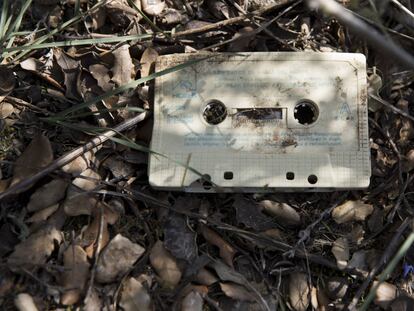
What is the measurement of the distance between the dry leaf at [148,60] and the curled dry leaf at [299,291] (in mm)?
1027

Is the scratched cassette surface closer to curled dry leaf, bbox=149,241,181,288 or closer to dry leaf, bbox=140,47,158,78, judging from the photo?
dry leaf, bbox=140,47,158,78

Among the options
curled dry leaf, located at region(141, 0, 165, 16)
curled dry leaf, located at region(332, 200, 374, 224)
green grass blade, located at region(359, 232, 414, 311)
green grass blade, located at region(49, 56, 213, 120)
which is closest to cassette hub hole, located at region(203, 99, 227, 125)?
green grass blade, located at region(49, 56, 213, 120)

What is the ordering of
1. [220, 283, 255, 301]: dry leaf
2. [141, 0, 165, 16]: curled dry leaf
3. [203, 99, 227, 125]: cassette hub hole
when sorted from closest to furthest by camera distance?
[220, 283, 255, 301]: dry leaf, [203, 99, 227, 125]: cassette hub hole, [141, 0, 165, 16]: curled dry leaf

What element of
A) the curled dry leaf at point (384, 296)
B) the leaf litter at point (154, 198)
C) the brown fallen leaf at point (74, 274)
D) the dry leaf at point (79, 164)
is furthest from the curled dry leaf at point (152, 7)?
the curled dry leaf at point (384, 296)

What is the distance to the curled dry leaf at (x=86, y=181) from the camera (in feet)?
6.67

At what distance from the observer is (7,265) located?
1.88m

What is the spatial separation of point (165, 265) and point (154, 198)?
0.27 m

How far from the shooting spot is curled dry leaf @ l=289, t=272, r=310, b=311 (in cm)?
197

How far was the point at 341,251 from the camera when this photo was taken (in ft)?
6.61

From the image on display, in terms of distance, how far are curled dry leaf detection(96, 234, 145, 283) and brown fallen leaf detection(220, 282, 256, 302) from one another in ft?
1.12

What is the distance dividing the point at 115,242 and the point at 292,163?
757 mm

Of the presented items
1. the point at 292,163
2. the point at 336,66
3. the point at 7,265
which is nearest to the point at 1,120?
the point at 7,265

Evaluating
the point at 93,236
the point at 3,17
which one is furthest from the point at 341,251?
the point at 3,17

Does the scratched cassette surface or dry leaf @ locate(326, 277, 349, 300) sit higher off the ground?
the scratched cassette surface
